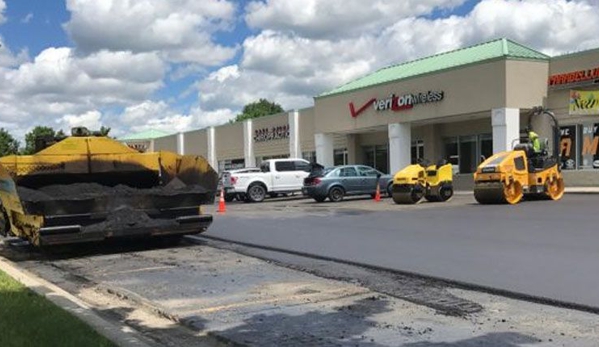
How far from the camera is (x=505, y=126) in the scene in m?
29.1

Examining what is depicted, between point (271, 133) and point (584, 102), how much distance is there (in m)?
24.6

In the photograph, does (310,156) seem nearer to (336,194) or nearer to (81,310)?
(336,194)

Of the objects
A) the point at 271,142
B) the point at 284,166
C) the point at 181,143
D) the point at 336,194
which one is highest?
the point at 181,143

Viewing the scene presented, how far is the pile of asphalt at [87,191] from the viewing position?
1160cm

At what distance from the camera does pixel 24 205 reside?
37.7ft

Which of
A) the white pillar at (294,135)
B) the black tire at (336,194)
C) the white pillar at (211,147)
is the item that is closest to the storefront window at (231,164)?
the white pillar at (211,147)

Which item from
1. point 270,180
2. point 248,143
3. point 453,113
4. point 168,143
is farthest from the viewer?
point 168,143

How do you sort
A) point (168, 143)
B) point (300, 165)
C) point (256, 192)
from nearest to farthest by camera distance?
point (256, 192), point (300, 165), point (168, 143)

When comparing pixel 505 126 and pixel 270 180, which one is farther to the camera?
pixel 270 180

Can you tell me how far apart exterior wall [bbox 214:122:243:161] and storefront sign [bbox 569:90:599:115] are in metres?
28.8

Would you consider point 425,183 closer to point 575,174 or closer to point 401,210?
point 401,210

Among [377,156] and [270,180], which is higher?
[377,156]

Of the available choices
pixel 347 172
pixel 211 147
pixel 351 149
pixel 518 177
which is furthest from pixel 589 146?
pixel 211 147

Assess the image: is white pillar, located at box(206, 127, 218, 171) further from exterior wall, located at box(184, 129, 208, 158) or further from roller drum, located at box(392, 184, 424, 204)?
roller drum, located at box(392, 184, 424, 204)
